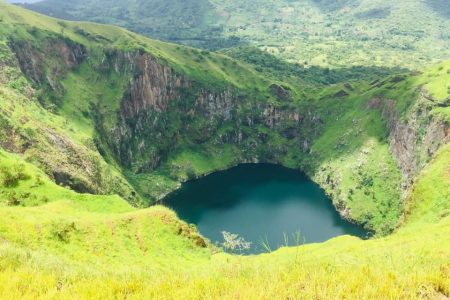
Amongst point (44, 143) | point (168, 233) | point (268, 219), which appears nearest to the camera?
point (168, 233)

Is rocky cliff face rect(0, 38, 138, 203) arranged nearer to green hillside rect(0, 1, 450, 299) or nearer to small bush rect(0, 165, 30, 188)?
green hillside rect(0, 1, 450, 299)

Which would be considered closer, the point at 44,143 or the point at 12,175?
the point at 12,175

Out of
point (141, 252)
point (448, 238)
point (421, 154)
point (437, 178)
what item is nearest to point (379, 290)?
point (448, 238)

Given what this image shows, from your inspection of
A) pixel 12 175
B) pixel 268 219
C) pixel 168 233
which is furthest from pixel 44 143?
pixel 268 219

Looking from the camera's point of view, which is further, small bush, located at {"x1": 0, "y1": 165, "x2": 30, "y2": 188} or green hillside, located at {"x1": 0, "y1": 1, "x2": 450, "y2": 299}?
small bush, located at {"x1": 0, "y1": 165, "x2": 30, "y2": 188}

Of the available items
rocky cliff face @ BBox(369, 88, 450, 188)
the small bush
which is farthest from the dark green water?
the small bush

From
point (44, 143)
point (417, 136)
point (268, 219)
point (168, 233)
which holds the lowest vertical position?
point (268, 219)

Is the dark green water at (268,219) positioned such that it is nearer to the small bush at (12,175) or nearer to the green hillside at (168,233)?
the green hillside at (168,233)

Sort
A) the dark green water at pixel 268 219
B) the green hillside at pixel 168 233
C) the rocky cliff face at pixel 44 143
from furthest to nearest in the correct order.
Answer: the dark green water at pixel 268 219 < the rocky cliff face at pixel 44 143 < the green hillside at pixel 168 233

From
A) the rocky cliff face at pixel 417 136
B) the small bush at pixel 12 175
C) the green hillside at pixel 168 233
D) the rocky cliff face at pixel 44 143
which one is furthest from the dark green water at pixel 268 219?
the small bush at pixel 12 175

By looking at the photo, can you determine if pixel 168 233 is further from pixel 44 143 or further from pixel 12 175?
pixel 44 143

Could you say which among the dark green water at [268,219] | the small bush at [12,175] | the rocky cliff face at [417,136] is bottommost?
the dark green water at [268,219]
